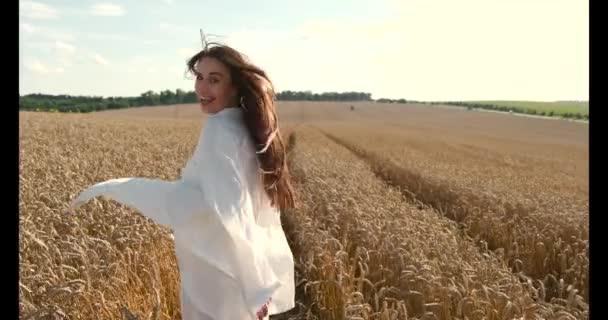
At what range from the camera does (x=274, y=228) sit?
11.1ft

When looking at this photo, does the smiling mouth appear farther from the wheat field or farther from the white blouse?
the wheat field

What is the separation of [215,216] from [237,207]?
0.11 meters

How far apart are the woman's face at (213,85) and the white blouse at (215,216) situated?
104mm

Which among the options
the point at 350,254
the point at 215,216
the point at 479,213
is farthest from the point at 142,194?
the point at 479,213

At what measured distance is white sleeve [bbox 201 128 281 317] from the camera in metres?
2.81

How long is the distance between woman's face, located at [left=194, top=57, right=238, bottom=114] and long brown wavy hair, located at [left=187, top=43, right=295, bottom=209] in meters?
0.03

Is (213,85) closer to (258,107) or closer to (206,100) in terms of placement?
(206,100)

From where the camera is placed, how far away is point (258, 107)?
311 centimetres

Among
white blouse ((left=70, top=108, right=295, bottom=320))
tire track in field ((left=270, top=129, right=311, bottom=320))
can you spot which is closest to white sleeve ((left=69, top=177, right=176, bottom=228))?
white blouse ((left=70, top=108, right=295, bottom=320))
